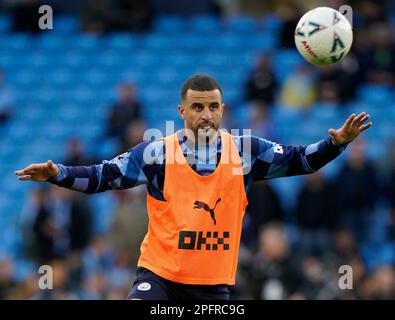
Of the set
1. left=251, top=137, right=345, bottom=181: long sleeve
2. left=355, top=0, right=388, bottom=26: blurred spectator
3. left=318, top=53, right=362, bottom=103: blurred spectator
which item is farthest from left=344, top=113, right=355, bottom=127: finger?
left=355, top=0, right=388, bottom=26: blurred spectator

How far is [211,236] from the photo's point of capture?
26.7 feet

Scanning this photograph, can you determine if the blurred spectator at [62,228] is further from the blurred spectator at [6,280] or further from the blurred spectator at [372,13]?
the blurred spectator at [372,13]

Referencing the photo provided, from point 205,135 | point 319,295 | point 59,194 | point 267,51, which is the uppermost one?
point 267,51

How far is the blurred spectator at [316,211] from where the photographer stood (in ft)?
47.0

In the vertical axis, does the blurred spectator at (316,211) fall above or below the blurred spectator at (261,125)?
below

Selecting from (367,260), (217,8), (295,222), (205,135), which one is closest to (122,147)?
(295,222)

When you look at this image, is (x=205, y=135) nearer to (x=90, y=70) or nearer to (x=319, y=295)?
(x=319, y=295)

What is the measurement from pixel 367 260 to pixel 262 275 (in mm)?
2878

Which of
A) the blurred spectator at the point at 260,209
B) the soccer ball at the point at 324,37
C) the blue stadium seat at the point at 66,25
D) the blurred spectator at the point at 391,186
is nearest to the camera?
the soccer ball at the point at 324,37

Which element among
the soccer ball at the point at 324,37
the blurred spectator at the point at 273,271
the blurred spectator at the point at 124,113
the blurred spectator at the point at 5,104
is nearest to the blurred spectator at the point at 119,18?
the blurred spectator at the point at 5,104

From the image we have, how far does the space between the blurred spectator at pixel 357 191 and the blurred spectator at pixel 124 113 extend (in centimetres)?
381

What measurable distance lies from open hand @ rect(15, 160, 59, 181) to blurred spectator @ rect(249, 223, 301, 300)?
4.66 meters

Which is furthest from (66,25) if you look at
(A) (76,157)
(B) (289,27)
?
(A) (76,157)

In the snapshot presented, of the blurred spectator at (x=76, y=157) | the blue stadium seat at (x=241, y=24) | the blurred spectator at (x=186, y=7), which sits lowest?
the blurred spectator at (x=76, y=157)
